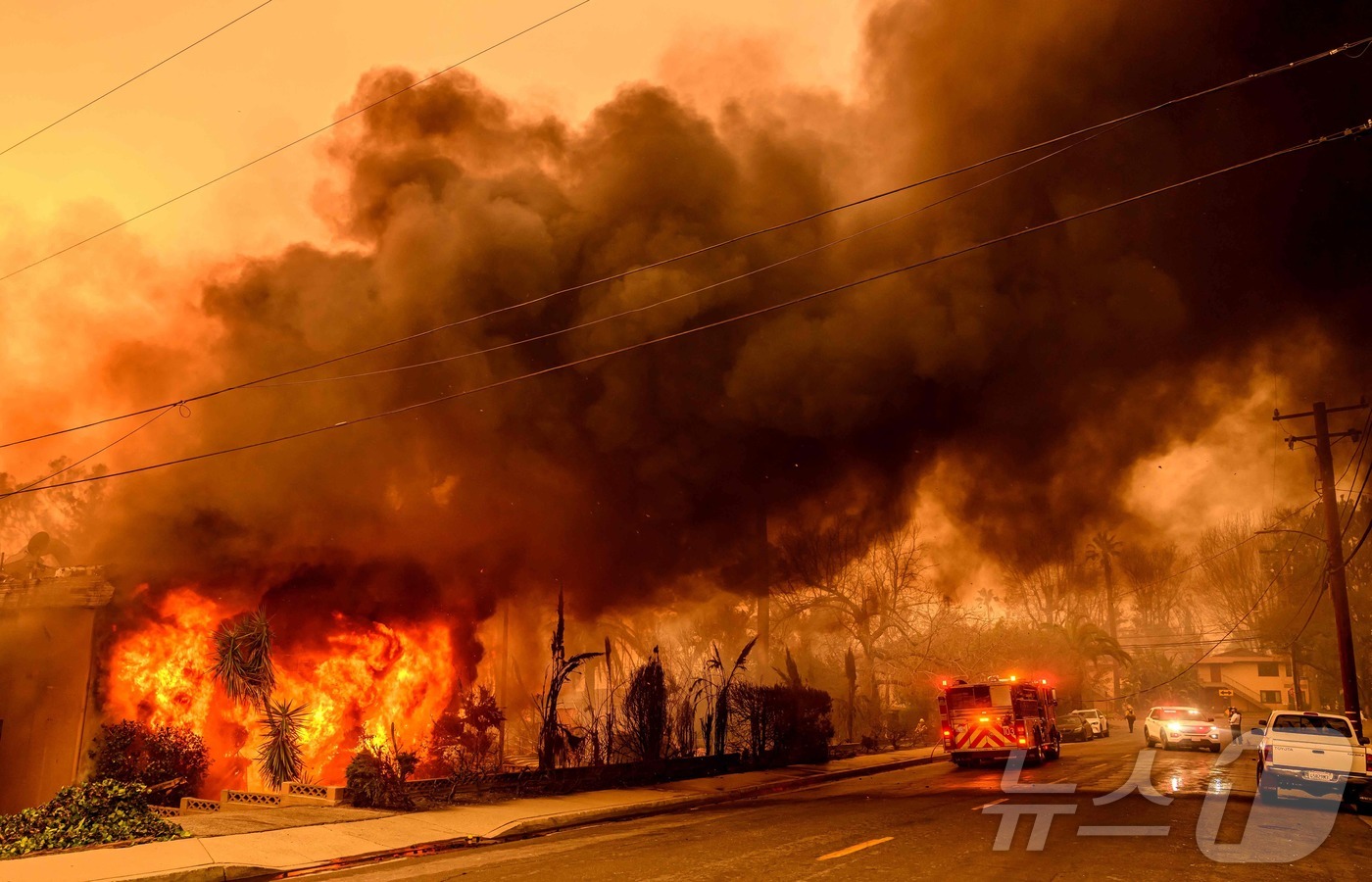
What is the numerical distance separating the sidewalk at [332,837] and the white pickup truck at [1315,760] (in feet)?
26.6

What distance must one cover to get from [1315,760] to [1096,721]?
85.1 ft

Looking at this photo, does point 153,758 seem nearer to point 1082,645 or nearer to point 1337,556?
point 1337,556

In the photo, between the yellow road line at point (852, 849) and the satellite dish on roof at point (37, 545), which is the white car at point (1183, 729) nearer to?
the yellow road line at point (852, 849)

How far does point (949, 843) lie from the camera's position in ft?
31.7

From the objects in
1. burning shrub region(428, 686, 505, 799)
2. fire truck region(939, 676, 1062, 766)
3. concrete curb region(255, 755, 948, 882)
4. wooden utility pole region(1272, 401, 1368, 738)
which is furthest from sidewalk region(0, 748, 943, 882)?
wooden utility pole region(1272, 401, 1368, 738)

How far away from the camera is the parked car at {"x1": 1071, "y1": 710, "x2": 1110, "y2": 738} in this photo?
122 feet

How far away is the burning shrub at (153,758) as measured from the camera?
1448 cm

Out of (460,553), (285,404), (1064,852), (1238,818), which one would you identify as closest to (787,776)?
(460,553)

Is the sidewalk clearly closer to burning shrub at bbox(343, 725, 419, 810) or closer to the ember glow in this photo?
burning shrub at bbox(343, 725, 419, 810)

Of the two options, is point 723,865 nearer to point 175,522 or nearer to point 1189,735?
point 175,522

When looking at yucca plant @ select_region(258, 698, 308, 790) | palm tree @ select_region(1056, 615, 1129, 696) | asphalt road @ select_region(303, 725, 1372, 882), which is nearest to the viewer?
asphalt road @ select_region(303, 725, 1372, 882)

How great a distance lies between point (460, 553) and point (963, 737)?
11739 millimetres

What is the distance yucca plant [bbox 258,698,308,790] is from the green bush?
506cm

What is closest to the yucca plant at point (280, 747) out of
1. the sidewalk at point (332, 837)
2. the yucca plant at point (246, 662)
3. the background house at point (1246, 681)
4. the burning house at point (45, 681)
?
the yucca plant at point (246, 662)
